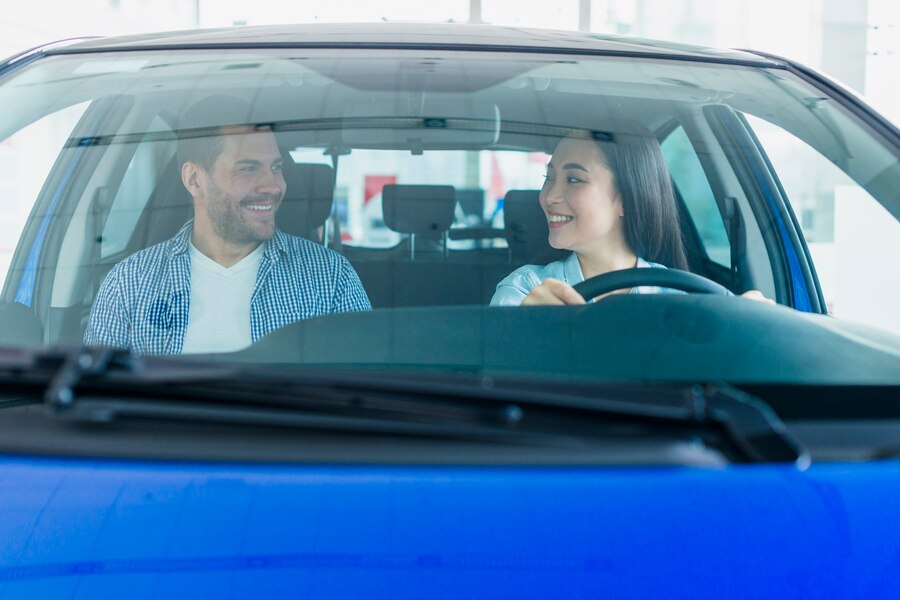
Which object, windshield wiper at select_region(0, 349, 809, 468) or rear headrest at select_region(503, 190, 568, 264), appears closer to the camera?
windshield wiper at select_region(0, 349, 809, 468)

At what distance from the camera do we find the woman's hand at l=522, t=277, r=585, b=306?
1548mm

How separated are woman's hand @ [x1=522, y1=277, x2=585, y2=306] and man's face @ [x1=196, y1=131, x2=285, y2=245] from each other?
505mm

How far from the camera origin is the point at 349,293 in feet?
5.45

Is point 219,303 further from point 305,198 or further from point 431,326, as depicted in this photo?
point 431,326

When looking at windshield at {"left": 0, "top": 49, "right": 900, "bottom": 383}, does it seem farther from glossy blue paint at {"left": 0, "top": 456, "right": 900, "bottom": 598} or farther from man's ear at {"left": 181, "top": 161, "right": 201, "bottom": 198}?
glossy blue paint at {"left": 0, "top": 456, "right": 900, "bottom": 598}

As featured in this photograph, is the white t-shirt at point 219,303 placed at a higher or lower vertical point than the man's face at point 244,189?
lower

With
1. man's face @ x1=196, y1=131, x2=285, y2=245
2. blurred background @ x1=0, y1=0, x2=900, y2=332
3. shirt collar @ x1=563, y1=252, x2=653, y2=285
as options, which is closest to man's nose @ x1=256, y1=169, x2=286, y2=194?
man's face @ x1=196, y1=131, x2=285, y2=245

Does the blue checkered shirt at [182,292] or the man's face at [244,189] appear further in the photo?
the man's face at [244,189]

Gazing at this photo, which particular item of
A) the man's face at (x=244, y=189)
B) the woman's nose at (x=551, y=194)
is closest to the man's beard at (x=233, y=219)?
the man's face at (x=244, y=189)

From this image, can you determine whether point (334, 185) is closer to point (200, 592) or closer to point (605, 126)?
point (605, 126)

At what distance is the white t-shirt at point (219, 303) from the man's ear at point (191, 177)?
0.10m

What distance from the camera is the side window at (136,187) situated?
75.1 inches

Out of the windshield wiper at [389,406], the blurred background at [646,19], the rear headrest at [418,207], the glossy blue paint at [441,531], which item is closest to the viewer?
the glossy blue paint at [441,531]

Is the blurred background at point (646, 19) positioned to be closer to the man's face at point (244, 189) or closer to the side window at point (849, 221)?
the side window at point (849, 221)
